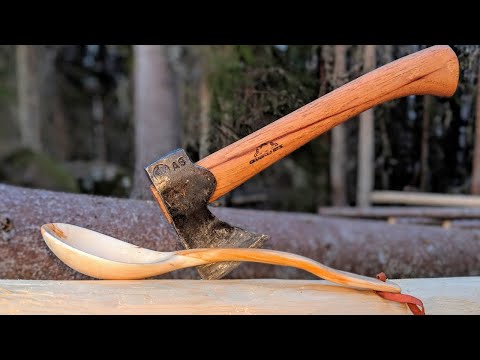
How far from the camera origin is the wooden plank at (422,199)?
4680 mm

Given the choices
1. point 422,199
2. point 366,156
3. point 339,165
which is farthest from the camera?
point 339,165

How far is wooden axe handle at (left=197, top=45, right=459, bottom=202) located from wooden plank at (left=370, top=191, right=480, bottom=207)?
3.25 metres

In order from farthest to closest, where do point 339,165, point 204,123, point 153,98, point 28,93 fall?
point 28,93, point 339,165, point 153,98, point 204,123

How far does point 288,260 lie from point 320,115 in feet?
1.80

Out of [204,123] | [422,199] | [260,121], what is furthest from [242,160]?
[422,199]

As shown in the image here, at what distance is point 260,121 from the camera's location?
2012 millimetres

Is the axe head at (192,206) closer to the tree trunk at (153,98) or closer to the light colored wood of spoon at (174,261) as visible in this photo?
the light colored wood of spoon at (174,261)

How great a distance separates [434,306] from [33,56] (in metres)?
9.38

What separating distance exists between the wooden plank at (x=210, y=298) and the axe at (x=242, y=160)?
160 mm

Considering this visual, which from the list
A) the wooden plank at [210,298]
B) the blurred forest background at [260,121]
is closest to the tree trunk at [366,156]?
the blurred forest background at [260,121]

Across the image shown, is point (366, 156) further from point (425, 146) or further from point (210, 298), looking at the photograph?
point (210, 298)

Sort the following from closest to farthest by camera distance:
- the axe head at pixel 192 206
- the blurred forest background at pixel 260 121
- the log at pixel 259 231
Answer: the axe head at pixel 192 206
the log at pixel 259 231
the blurred forest background at pixel 260 121

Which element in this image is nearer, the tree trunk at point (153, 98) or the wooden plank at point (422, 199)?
the tree trunk at point (153, 98)

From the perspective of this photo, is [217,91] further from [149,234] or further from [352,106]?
[352,106]
